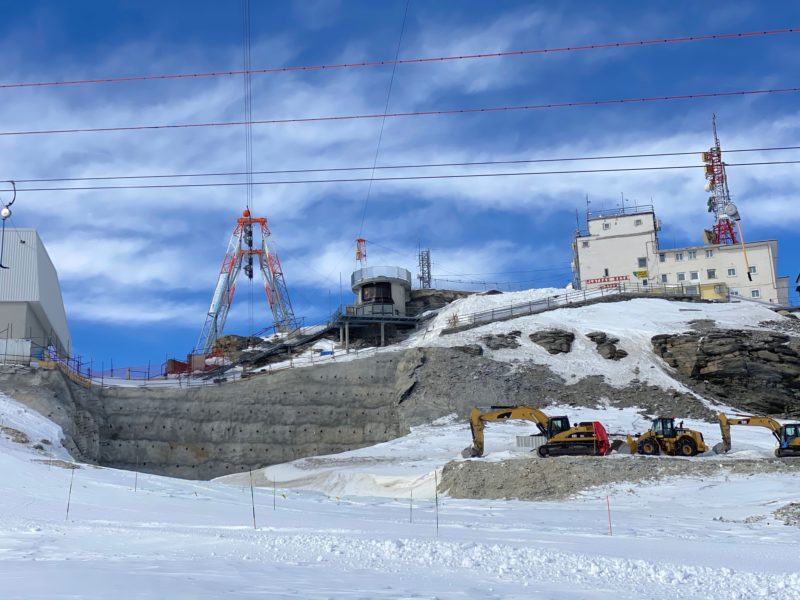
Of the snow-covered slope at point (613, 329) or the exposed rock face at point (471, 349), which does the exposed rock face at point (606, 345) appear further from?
the exposed rock face at point (471, 349)

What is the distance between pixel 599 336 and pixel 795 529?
37.5m

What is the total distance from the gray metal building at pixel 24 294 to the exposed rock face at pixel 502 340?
1083 inches

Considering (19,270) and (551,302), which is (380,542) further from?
(551,302)

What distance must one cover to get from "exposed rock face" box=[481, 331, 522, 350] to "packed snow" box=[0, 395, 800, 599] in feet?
84.7

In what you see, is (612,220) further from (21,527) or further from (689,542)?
(21,527)

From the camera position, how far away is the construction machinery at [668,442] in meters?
36.8

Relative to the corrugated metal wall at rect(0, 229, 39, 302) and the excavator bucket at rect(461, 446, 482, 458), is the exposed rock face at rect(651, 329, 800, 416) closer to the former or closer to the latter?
the excavator bucket at rect(461, 446, 482, 458)

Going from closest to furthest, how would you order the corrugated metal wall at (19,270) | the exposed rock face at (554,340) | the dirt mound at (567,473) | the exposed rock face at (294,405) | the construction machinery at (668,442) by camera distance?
the dirt mound at (567,473)
the construction machinery at (668,442)
the exposed rock face at (294,405)
the corrugated metal wall at (19,270)
the exposed rock face at (554,340)

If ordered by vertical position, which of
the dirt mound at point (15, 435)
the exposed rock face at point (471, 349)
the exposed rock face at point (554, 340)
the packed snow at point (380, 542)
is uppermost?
the exposed rock face at point (554, 340)

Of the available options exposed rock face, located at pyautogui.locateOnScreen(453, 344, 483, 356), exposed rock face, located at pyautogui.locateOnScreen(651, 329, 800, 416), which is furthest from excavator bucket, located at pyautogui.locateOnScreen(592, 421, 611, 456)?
exposed rock face, located at pyautogui.locateOnScreen(651, 329, 800, 416)

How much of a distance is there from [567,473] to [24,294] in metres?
35.2

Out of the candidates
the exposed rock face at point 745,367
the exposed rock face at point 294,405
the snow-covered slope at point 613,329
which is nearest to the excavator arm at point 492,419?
the exposed rock face at point 294,405

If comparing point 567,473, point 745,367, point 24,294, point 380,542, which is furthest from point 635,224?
point 380,542

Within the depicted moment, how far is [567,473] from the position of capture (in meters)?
32.0
